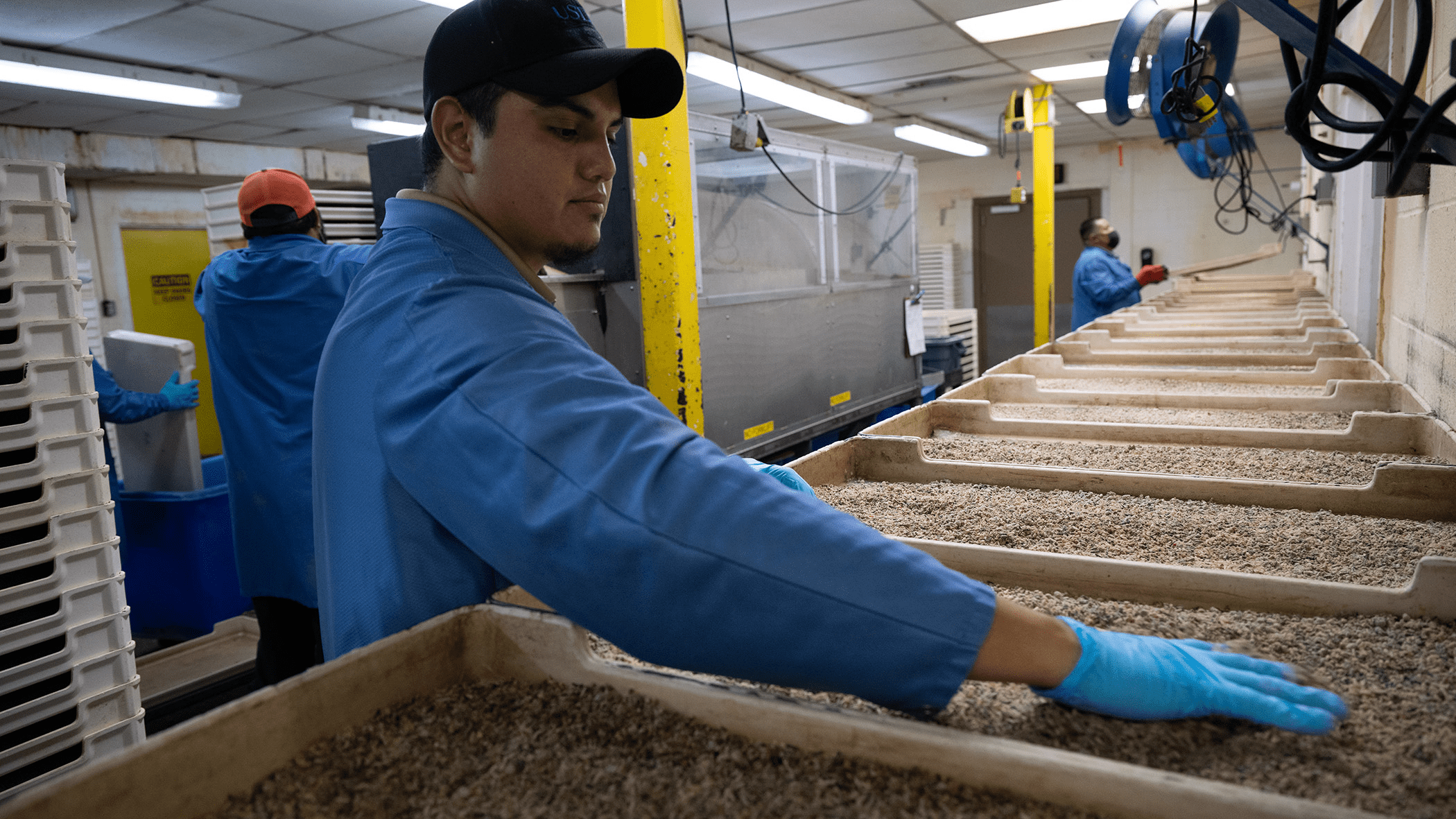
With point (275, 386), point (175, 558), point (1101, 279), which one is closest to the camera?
point (275, 386)

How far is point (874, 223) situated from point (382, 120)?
4.65 meters

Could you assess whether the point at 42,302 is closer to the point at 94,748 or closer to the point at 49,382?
the point at 49,382

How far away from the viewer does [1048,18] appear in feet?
19.6

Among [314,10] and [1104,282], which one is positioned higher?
[314,10]

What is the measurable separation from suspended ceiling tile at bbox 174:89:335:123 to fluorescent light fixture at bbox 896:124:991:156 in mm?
6084

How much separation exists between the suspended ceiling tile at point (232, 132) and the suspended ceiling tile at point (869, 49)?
15.3 ft

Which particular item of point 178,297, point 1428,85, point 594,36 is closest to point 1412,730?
point 594,36

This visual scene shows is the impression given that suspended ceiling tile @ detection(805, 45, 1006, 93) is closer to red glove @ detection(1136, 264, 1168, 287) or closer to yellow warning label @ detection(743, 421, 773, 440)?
red glove @ detection(1136, 264, 1168, 287)

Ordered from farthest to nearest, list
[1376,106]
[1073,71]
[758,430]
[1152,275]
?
[1073,71]
[1152,275]
[758,430]
[1376,106]

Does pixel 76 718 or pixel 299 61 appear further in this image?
pixel 299 61

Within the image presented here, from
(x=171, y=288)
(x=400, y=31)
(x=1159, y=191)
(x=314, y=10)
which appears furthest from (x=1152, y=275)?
(x=171, y=288)

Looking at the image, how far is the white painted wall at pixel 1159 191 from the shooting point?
36.7ft

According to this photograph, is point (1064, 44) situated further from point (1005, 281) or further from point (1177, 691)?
point (1177, 691)

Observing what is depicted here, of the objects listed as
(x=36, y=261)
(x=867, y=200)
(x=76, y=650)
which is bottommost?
(x=76, y=650)
